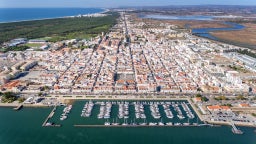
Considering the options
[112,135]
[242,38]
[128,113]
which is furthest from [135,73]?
[242,38]

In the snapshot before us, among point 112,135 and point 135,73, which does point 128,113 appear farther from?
point 135,73

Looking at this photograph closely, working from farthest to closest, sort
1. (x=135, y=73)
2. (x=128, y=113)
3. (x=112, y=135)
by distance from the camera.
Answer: (x=135, y=73), (x=128, y=113), (x=112, y=135)

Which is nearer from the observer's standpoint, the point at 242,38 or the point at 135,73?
the point at 135,73

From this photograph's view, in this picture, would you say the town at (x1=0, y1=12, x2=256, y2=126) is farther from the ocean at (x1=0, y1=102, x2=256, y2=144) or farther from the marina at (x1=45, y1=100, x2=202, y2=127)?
the ocean at (x1=0, y1=102, x2=256, y2=144)

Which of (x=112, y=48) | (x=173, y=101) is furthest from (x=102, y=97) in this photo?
(x=112, y=48)

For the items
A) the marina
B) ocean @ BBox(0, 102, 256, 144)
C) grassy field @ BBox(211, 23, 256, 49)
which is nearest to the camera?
ocean @ BBox(0, 102, 256, 144)

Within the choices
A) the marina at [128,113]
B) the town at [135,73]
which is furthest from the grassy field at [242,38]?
the marina at [128,113]

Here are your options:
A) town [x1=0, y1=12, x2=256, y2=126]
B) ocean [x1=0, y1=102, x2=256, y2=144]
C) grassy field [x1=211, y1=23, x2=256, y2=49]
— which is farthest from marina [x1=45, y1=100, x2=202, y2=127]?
grassy field [x1=211, y1=23, x2=256, y2=49]

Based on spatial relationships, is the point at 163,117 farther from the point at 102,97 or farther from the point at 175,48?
the point at 175,48

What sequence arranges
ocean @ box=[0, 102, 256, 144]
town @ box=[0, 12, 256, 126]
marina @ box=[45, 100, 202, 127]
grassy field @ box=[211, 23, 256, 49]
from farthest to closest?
grassy field @ box=[211, 23, 256, 49] → town @ box=[0, 12, 256, 126] → marina @ box=[45, 100, 202, 127] → ocean @ box=[0, 102, 256, 144]
